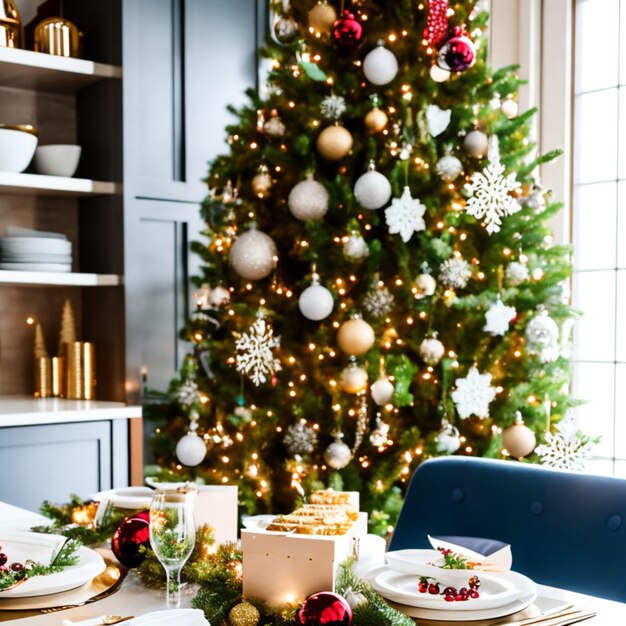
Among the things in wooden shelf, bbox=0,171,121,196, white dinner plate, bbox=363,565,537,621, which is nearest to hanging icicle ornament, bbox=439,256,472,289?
wooden shelf, bbox=0,171,121,196

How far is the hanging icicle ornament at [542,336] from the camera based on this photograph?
116 inches

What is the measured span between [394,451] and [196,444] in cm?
68

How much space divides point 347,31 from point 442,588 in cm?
214

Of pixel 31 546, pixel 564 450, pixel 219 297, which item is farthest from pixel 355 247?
pixel 31 546

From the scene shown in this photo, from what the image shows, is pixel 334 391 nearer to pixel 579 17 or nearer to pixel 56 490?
pixel 56 490

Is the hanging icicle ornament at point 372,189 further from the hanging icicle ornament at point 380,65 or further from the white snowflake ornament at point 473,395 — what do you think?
the white snowflake ornament at point 473,395

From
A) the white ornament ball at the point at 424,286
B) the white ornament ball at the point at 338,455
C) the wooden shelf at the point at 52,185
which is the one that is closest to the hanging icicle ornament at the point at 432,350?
the white ornament ball at the point at 424,286

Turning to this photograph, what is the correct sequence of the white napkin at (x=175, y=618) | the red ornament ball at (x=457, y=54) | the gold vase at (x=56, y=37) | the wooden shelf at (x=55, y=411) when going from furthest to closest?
the gold vase at (x=56, y=37), the wooden shelf at (x=55, y=411), the red ornament ball at (x=457, y=54), the white napkin at (x=175, y=618)

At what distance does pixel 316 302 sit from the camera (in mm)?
2957

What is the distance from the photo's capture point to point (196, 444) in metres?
3.15

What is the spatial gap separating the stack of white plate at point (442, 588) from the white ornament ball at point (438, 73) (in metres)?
1.95

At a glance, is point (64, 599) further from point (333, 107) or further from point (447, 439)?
point (333, 107)

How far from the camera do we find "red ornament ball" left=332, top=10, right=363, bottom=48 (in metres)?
2.96

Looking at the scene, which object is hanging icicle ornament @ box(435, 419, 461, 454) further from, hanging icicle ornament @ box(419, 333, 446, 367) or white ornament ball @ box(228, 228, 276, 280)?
white ornament ball @ box(228, 228, 276, 280)
